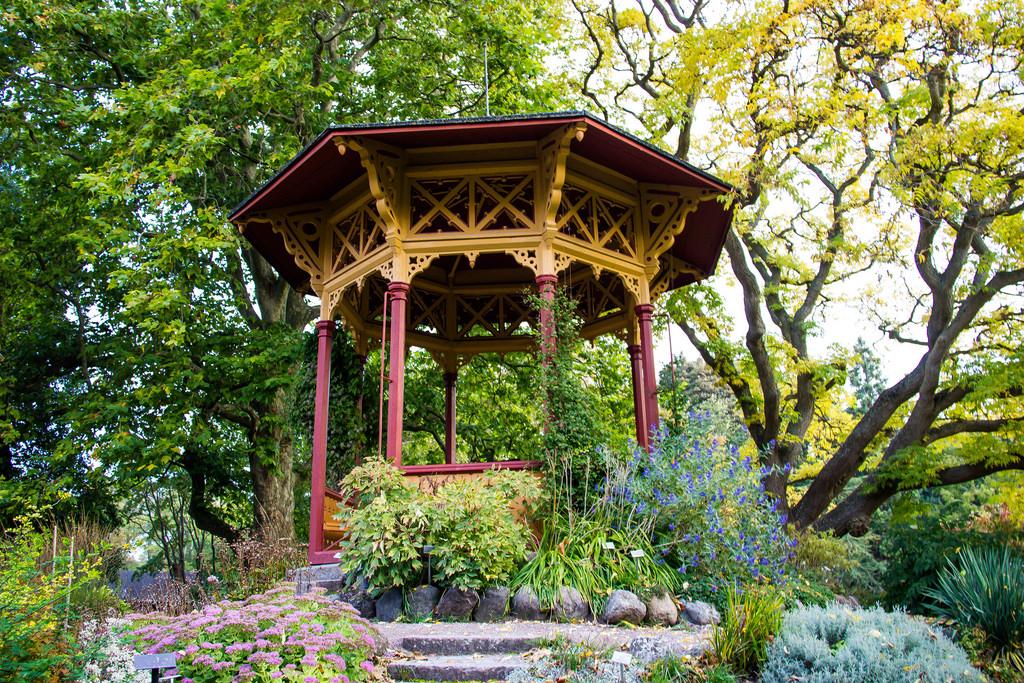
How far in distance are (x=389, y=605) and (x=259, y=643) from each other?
2.50 m

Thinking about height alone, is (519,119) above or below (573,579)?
above

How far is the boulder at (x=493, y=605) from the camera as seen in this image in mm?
6551

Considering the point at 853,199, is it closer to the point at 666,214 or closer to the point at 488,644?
the point at 666,214

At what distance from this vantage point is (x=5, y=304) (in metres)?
13.7

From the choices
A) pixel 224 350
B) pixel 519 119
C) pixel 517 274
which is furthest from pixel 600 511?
pixel 224 350

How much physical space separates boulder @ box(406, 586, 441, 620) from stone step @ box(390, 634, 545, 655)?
84cm

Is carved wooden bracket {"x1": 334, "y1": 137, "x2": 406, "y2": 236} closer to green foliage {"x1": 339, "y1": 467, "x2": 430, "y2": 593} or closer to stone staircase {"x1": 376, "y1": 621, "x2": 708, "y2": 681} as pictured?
green foliage {"x1": 339, "y1": 467, "x2": 430, "y2": 593}

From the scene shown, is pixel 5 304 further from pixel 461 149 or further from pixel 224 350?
pixel 461 149

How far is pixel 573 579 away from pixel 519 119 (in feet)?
15.3

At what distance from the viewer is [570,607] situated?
6.45m

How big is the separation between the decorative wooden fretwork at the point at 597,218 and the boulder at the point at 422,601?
14.0ft

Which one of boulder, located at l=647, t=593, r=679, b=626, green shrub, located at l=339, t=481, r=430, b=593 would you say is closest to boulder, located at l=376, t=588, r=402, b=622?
green shrub, located at l=339, t=481, r=430, b=593

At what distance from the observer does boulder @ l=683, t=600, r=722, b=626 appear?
21.2 feet

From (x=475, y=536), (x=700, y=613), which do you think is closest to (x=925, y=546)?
(x=700, y=613)
